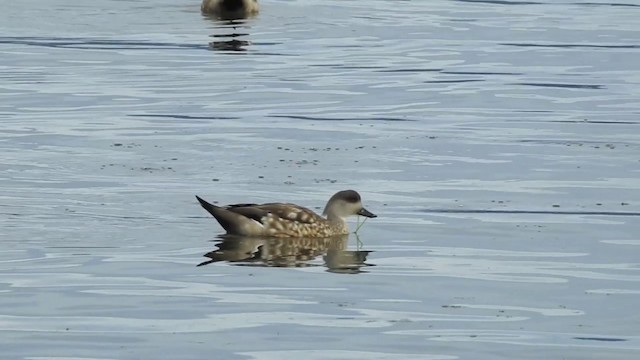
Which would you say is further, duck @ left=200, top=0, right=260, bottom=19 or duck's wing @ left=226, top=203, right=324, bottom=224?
duck @ left=200, top=0, right=260, bottom=19

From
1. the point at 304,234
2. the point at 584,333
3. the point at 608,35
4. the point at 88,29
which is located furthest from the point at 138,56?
the point at 584,333

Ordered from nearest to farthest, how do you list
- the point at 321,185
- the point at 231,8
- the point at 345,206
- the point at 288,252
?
the point at 288,252, the point at 345,206, the point at 321,185, the point at 231,8

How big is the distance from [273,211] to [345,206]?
0.59 metres

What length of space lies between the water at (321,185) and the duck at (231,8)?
2.41m

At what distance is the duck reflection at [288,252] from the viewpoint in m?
15.4

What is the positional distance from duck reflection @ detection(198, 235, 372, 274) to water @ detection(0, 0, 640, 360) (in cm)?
Result: 6

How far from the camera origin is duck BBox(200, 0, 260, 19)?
37.8 metres

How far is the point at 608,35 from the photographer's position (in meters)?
35.4

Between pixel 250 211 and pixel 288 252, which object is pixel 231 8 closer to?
pixel 250 211

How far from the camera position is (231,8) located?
3781 centimetres

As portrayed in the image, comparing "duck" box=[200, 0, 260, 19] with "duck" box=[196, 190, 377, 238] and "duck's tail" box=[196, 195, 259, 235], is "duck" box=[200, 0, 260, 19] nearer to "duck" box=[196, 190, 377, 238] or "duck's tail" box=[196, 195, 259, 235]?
"duck" box=[196, 190, 377, 238]

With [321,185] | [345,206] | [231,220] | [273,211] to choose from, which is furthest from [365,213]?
[321,185]

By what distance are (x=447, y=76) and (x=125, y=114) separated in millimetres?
6226

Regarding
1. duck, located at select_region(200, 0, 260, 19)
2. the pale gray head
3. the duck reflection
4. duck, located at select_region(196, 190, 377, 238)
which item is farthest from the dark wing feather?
duck, located at select_region(200, 0, 260, 19)
